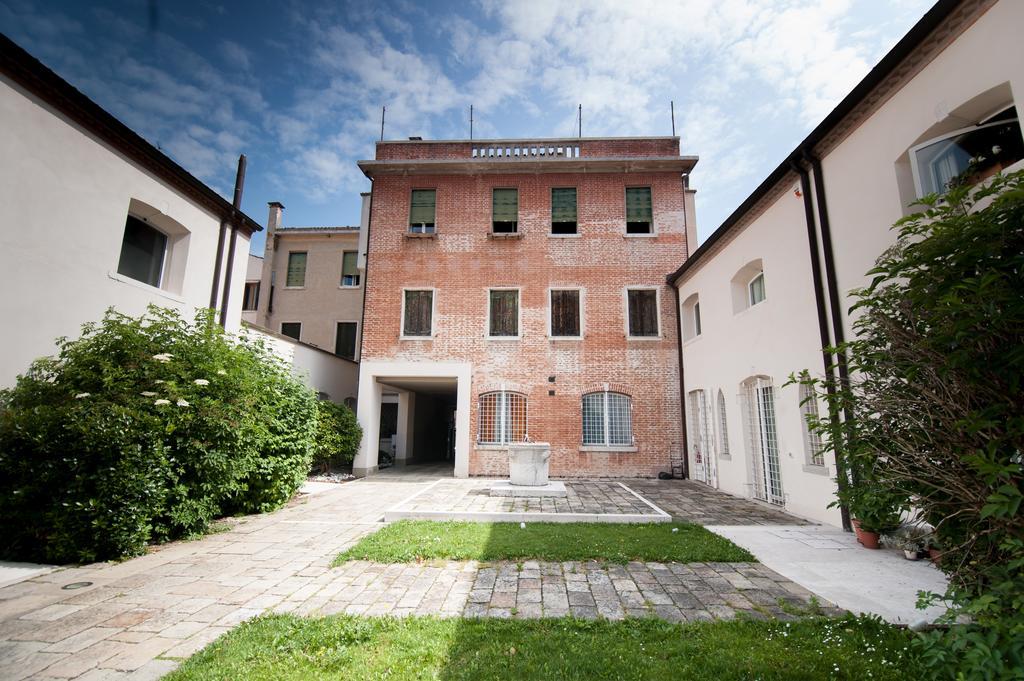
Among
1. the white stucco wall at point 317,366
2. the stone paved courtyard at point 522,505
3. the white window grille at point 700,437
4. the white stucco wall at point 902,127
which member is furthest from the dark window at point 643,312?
the white stucco wall at point 317,366

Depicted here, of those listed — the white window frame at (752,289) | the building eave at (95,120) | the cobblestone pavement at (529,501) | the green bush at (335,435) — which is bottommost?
the cobblestone pavement at (529,501)

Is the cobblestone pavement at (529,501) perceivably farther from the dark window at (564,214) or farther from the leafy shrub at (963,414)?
the dark window at (564,214)

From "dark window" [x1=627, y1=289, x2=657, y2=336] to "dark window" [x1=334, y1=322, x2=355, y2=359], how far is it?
13137 millimetres

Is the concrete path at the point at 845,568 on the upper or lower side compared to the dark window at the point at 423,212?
lower

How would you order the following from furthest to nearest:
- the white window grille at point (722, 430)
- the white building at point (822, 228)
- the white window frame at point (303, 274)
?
1. the white window frame at point (303, 274)
2. the white window grille at point (722, 430)
3. the white building at point (822, 228)

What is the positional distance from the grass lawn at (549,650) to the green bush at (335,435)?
30.0 feet

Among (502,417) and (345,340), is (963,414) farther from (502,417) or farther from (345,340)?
(345,340)

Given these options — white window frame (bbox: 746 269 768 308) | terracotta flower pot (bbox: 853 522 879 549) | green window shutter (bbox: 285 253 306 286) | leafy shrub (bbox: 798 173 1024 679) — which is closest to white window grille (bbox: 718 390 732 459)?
white window frame (bbox: 746 269 768 308)

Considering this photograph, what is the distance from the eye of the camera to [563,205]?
15.0 meters

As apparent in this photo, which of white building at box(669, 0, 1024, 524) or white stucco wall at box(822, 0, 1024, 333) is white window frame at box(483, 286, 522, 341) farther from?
white stucco wall at box(822, 0, 1024, 333)

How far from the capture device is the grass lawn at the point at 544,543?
5457 mm

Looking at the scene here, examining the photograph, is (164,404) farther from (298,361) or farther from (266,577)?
(298,361)

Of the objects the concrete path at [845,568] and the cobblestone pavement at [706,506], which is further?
the cobblestone pavement at [706,506]

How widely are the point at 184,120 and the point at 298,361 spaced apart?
22.7ft
